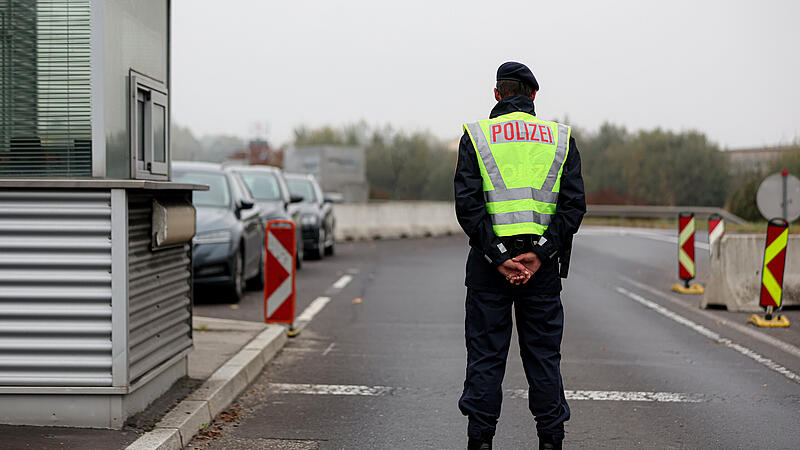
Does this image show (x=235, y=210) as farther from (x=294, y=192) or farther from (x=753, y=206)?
(x=753, y=206)

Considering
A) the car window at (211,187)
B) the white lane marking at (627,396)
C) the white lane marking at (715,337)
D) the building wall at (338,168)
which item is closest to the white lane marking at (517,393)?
the white lane marking at (627,396)

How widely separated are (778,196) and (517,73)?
11286mm

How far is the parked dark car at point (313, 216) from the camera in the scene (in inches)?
798

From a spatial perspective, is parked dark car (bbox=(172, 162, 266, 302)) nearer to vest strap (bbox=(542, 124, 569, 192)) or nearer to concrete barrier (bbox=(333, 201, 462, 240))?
vest strap (bbox=(542, 124, 569, 192))

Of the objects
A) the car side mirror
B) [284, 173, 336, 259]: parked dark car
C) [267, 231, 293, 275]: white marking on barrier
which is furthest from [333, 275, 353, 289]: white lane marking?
[267, 231, 293, 275]: white marking on barrier

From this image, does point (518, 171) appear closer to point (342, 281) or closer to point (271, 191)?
point (342, 281)

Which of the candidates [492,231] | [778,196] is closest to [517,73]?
[492,231]

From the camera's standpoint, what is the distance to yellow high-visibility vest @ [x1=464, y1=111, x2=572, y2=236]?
4.75 meters

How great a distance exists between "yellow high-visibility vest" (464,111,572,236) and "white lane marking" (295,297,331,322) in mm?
6368

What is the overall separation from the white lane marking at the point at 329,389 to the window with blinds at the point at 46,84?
2.49m

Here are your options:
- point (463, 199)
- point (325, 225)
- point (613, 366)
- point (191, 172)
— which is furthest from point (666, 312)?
point (325, 225)

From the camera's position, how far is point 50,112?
525 cm

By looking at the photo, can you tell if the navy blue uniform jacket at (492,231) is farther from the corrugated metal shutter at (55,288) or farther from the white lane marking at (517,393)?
the white lane marking at (517,393)

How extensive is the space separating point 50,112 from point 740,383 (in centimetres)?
525
